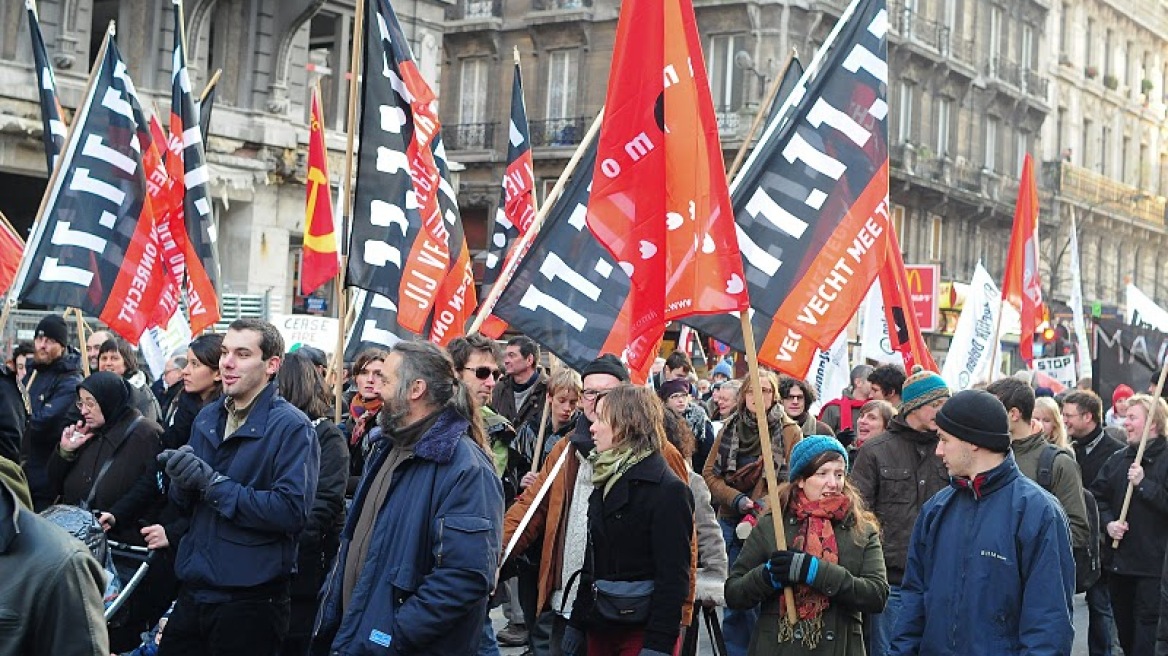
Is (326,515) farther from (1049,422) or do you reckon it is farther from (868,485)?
(1049,422)

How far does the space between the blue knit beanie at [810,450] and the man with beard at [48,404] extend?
367cm

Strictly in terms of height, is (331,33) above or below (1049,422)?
above

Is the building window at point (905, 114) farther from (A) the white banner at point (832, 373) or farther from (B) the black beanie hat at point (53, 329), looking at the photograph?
(B) the black beanie hat at point (53, 329)

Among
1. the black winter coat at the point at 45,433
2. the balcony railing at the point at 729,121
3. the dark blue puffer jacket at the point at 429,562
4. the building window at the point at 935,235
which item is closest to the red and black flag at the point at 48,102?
the black winter coat at the point at 45,433

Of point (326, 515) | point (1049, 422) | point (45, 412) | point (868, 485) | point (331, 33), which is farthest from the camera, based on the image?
point (331, 33)

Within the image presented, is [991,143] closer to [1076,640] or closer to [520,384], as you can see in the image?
[1076,640]

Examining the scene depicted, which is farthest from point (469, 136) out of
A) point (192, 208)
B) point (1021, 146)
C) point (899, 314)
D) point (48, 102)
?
point (899, 314)

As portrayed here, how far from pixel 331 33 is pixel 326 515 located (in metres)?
20.4

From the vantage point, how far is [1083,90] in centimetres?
5053

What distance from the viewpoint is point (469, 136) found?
40.1m

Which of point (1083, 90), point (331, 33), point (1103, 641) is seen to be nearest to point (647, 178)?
point (1103, 641)

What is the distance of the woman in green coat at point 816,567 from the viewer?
608 cm

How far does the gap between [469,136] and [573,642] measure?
34.4 metres

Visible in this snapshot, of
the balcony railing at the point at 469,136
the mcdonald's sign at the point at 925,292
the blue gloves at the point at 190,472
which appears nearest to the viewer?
the blue gloves at the point at 190,472
